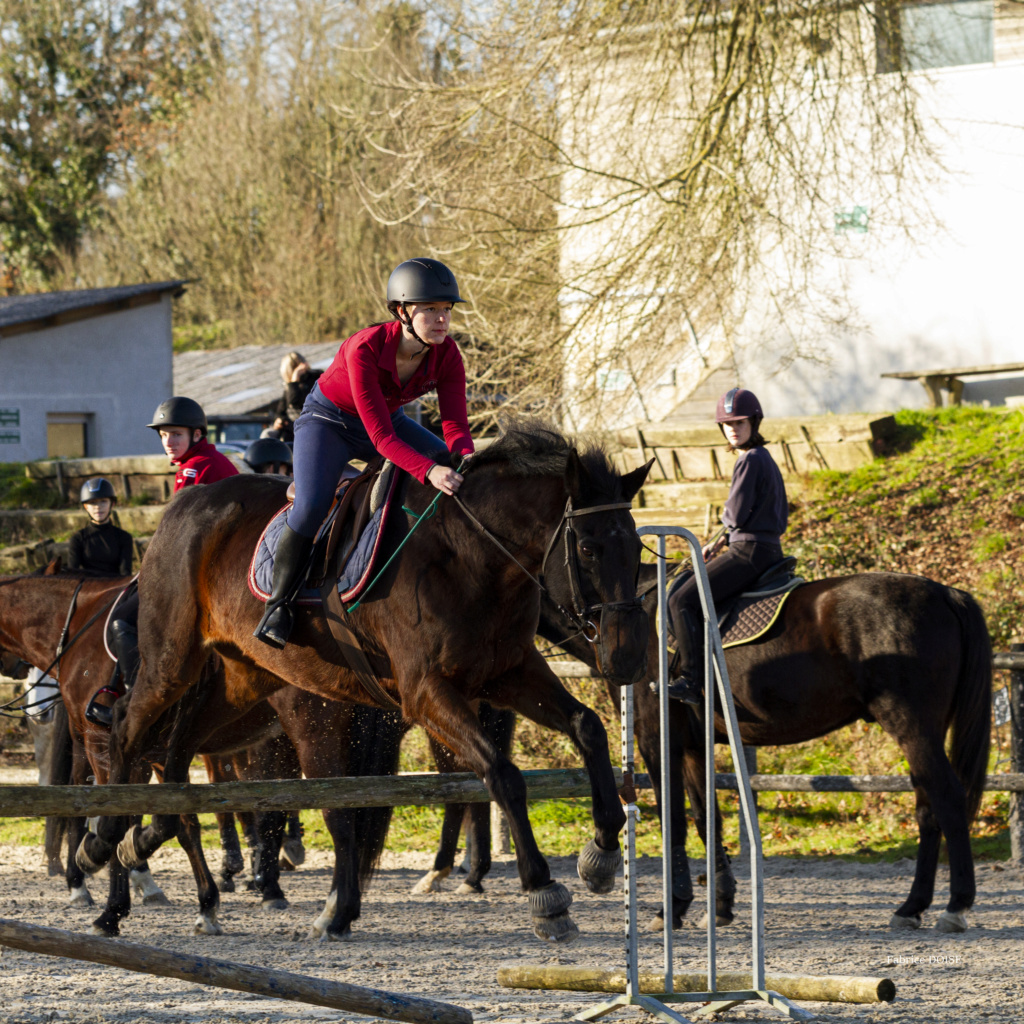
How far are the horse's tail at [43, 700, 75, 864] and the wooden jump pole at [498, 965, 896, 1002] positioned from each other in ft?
14.9

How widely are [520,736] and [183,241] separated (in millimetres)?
32161

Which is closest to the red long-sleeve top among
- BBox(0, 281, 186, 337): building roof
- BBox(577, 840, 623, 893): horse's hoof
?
BBox(577, 840, 623, 893): horse's hoof

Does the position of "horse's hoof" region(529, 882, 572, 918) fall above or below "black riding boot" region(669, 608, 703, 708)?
below

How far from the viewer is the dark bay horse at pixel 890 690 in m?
6.71

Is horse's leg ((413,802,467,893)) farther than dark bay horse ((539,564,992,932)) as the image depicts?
Yes

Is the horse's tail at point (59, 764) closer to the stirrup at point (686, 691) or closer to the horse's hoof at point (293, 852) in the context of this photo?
the horse's hoof at point (293, 852)

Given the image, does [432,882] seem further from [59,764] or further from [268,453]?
[268,453]

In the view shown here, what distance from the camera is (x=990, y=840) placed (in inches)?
345

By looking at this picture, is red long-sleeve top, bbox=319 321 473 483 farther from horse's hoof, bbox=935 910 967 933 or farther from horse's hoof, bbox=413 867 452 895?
horse's hoof, bbox=413 867 452 895

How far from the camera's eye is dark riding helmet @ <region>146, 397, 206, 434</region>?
7.60 metres

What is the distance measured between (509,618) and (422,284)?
1.38 m

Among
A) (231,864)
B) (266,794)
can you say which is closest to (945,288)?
(231,864)

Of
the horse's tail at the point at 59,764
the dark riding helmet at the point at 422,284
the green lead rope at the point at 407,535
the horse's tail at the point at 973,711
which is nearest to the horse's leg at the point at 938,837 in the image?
the horse's tail at the point at 973,711

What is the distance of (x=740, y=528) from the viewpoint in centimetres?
723
